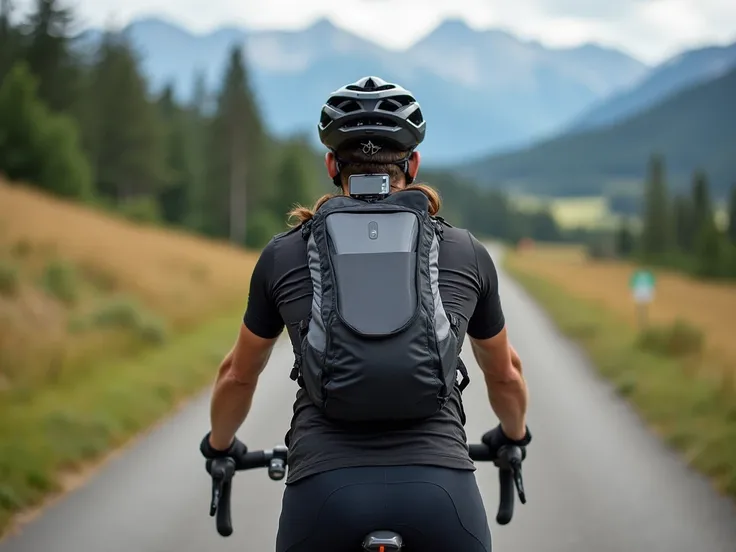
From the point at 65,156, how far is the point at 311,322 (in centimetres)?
4572

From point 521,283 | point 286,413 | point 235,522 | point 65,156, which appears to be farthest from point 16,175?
point 235,522

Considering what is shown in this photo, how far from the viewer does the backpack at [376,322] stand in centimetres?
226

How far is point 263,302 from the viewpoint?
258cm

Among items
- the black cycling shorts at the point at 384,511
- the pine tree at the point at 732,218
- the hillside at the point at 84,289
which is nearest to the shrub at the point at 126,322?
the hillside at the point at 84,289

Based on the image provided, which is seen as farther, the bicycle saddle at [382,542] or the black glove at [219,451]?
the black glove at [219,451]

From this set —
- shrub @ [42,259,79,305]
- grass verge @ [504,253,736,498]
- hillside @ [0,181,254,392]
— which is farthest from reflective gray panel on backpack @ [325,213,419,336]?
shrub @ [42,259,79,305]

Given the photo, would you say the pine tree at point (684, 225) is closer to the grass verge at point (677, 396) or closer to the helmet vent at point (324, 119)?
the grass verge at point (677, 396)

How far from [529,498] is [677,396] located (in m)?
4.28

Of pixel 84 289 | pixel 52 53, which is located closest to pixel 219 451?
pixel 84 289

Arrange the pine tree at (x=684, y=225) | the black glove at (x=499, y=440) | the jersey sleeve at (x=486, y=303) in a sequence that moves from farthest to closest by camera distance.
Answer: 1. the pine tree at (x=684, y=225)
2. the black glove at (x=499, y=440)
3. the jersey sleeve at (x=486, y=303)

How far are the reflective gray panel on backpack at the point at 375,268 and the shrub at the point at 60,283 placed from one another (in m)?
13.3

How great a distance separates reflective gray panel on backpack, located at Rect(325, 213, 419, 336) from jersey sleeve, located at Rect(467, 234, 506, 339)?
245 mm

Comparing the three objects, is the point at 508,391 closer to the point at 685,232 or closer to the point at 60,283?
the point at 60,283

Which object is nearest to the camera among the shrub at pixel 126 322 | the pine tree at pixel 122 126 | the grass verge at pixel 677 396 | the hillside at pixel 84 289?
the grass verge at pixel 677 396
